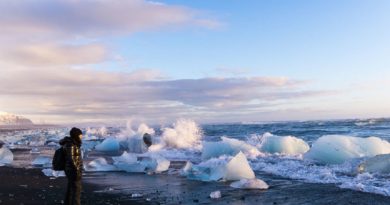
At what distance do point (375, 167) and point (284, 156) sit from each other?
19.1 ft

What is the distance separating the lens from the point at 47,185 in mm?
11922

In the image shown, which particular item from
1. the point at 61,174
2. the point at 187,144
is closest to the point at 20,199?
the point at 61,174

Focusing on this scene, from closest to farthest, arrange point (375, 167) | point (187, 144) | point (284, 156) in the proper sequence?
point (375, 167)
point (284, 156)
point (187, 144)

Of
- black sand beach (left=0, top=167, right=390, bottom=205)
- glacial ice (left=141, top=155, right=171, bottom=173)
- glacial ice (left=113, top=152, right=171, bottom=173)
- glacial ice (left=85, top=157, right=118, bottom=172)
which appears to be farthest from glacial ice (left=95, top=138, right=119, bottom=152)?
black sand beach (left=0, top=167, right=390, bottom=205)

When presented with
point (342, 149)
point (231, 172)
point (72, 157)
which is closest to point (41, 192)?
point (72, 157)

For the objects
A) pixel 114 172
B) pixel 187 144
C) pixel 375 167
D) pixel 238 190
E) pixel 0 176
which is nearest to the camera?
pixel 238 190

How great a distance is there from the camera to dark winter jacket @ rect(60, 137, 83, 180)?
7320 mm

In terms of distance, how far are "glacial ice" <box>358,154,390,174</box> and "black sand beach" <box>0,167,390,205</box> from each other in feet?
6.91

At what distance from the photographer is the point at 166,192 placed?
10766 mm

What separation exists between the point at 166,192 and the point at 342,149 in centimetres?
791

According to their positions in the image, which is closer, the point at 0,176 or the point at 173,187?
the point at 173,187

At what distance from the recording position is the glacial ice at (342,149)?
52.2 ft

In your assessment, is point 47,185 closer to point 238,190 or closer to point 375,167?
point 238,190

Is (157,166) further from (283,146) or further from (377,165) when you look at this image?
(283,146)
